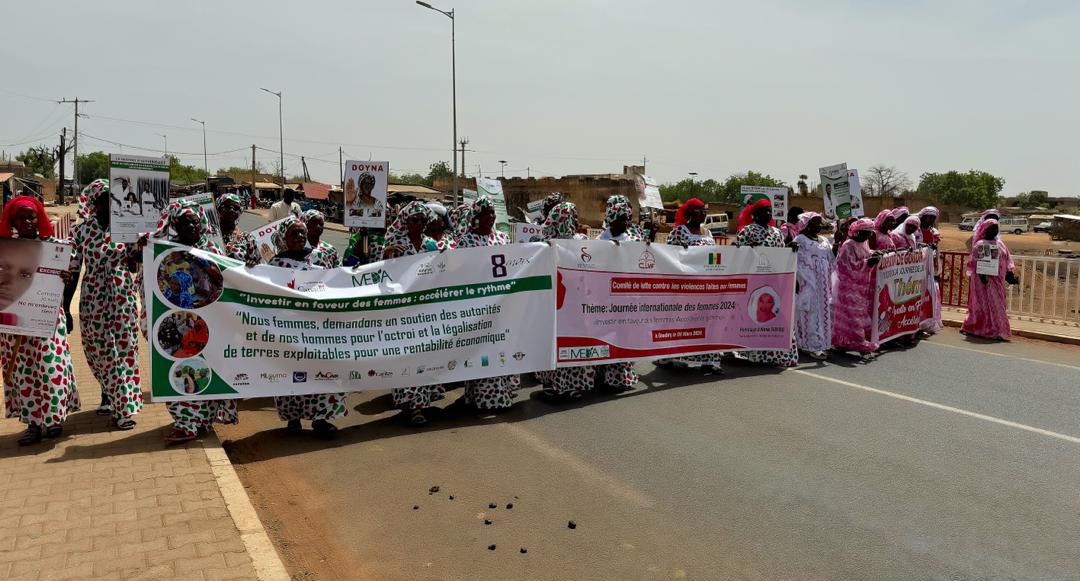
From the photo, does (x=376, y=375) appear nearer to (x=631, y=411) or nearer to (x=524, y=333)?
(x=524, y=333)

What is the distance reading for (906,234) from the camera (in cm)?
1129

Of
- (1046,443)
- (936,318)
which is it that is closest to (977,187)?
(936,318)

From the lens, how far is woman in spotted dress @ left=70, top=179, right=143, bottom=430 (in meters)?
6.01

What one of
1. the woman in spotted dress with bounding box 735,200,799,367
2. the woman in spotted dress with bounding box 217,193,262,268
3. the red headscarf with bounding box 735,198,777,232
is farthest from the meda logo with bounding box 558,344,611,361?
the woman in spotted dress with bounding box 217,193,262,268

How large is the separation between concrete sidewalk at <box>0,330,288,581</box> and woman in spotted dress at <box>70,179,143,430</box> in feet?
1.11

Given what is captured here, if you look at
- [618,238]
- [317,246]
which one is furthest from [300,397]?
[618,238]

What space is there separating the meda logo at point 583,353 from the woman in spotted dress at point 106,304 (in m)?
3.70

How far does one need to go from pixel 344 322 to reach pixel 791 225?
6880mm

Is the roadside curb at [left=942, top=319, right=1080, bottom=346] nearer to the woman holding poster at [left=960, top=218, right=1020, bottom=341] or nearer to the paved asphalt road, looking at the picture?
the woman holding poster at [left=960, top=218, right=1020, bottom=341]

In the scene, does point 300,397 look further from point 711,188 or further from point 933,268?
point 711,188

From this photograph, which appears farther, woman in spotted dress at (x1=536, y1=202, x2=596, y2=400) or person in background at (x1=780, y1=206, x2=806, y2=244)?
person in background at (x1=780, y1=206, x2=806, y2=244)

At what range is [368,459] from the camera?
586cm

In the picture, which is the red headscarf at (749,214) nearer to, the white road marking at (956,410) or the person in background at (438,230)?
the white road marking at (956,410)

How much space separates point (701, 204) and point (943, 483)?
4.52 m
